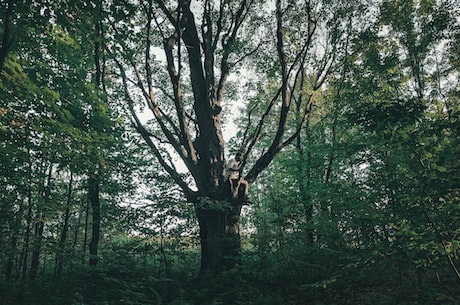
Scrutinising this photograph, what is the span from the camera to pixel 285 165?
1116 centimetres

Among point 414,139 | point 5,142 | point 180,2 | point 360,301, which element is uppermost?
point 180,2

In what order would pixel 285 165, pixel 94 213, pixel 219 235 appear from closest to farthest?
pixel 219 235, pixel 94 213, pixel 285 165

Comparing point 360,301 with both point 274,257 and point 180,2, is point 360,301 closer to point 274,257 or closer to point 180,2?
point 274,257

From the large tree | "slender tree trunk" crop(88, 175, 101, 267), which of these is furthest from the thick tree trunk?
"slender tree trunk" crop(88, 175, 101, 267)

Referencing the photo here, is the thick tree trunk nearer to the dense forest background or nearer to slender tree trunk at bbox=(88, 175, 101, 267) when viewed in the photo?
the dense forest background

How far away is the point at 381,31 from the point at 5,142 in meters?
13.8

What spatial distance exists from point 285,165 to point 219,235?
4424 millimetres

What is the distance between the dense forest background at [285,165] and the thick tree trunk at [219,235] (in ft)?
1.67

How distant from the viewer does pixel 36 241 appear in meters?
5.91

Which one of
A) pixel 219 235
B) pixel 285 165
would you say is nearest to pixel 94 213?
pixel 219 235

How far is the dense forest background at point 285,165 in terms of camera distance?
12.1ft

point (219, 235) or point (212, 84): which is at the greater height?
point (212, 84)

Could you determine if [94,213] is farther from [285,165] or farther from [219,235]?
[285,165]

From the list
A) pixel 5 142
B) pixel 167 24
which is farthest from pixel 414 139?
pixel 167 24
